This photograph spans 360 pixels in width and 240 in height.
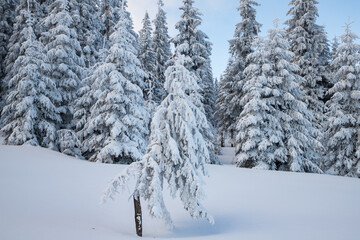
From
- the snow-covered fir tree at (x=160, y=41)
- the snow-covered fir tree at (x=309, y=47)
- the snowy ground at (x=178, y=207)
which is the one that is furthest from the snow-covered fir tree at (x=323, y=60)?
the snow-covered fir tree at (x=160, y=41)

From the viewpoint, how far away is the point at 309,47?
2369cm

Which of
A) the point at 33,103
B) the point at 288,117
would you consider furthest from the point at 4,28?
the point at 288,117

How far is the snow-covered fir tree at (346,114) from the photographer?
1805cm

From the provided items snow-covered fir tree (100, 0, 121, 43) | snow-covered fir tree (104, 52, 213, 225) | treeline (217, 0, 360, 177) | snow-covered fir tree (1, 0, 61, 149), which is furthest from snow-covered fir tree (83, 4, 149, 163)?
snow-covered fir tree (100, 0, 121, 43)

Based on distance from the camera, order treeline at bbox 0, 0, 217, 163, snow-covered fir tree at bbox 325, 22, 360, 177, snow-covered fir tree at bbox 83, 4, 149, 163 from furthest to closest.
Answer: snow-covered fir tree at bbox 325, 22, 360, 177 → treeline at bbox 0, 0, 217, 163 → snow-covered fir tree at bbox 83, 4, 149, 163

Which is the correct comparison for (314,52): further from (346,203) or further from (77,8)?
(77,8)

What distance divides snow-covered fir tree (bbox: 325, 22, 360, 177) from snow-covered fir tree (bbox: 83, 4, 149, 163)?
14.4 meters

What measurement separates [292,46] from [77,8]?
21896mm

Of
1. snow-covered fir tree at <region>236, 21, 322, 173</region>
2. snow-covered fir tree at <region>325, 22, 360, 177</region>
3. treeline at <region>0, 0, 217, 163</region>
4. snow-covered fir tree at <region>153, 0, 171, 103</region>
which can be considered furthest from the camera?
snow-covered fir tree at <region>153, 0, 171, 103</region>

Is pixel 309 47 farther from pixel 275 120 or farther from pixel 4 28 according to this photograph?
pixel 4 28

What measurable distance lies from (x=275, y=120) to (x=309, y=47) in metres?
11.7

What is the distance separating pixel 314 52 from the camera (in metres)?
23.9

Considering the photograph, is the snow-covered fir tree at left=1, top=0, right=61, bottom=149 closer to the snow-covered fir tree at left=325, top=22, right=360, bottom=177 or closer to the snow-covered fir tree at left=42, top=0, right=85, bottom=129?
the snow-covered fir tree at left=42, top=0, right=85, bottom=129

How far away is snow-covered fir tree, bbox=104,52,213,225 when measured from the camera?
21.6 feet
